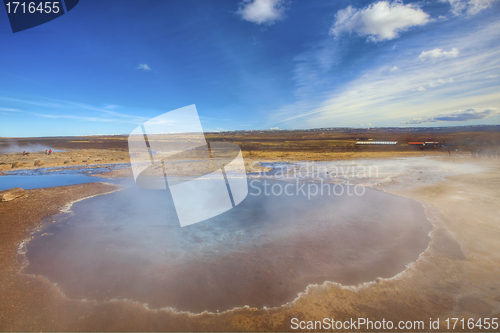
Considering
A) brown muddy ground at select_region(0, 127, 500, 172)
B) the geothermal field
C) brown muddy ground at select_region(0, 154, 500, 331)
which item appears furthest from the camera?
brown muddy ground at select_region(0, 127, 500, 172)

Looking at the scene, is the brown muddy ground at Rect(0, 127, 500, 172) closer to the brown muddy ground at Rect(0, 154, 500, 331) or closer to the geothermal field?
the geothermal field

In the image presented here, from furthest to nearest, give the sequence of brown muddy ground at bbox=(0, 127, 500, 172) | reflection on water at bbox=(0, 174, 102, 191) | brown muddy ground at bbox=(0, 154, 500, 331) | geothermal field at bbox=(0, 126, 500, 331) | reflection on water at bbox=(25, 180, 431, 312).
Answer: brown muddy ground at bbox=(0, 127, 500, 172), reflection on water at bbox=(0, 174, 102, 191), reflection on water at bbox=(25, 180, 431, 312), geothermal field at bbox=(0, 126, 500, 331), brown muddy ground at bbox=(0, 154, 500, 331)

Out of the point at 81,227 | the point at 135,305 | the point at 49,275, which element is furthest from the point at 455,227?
the point at 81,227

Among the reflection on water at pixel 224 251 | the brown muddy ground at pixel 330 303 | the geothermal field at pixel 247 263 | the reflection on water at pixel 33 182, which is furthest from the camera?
the reflection on water at pixel 33 182

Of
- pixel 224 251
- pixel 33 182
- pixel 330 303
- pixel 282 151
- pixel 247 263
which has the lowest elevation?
pixel 330 303

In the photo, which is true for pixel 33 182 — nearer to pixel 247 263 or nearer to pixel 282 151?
pixel 247 263

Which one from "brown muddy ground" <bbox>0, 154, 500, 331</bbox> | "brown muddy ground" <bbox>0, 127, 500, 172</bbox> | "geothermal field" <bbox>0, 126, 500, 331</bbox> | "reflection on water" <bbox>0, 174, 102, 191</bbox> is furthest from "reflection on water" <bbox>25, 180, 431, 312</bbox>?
"brown muddy ground" <bbox>0, 127, 500, 172</bbox>

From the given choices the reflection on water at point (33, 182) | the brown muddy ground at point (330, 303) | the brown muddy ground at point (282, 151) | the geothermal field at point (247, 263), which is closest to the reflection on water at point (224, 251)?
the geothermal field at point (247, 263)

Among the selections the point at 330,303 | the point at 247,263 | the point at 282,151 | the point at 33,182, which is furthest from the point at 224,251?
the point at 282,151

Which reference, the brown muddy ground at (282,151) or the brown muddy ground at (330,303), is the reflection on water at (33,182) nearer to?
the brown muddy ground at (282,151)
